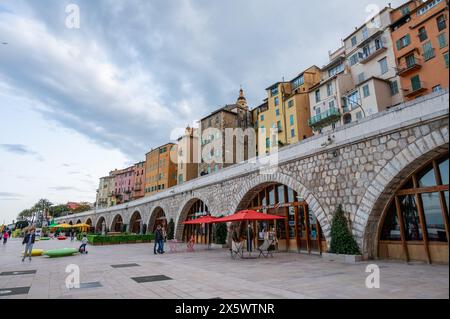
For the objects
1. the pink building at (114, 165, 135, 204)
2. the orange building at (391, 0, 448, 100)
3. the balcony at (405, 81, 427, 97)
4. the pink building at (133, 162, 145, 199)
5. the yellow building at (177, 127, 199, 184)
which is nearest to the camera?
the orange building at (391, 0, 448, 100)

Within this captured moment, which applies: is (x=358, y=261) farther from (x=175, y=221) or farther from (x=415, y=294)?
(x=175, y=221)

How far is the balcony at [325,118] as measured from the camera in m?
30.8

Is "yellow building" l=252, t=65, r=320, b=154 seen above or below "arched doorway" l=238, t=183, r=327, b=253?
above

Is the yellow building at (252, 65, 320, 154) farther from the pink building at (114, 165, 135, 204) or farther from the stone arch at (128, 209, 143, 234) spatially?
the pink building at (114, 165, 135, 204)

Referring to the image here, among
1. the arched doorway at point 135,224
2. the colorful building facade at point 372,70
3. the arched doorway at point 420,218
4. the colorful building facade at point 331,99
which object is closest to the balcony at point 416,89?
the colorful building facade at point 372,70

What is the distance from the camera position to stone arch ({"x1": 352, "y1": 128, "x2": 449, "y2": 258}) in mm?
8461

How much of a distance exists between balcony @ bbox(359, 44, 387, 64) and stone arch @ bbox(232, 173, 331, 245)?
23763 mm

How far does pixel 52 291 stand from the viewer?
6.23 metres

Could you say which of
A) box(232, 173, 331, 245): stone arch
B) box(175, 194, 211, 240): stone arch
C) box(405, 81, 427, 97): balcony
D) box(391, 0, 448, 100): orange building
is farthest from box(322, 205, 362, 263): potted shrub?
Result: box(405, 81, 427, 97): balcony

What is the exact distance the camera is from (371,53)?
1209 inches

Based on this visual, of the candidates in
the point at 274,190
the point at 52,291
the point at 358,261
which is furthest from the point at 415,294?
the point at 274,190

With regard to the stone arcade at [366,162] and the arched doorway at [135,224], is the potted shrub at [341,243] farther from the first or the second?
the arched doorway at [135,224]

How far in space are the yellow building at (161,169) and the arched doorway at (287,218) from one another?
1481 inches
